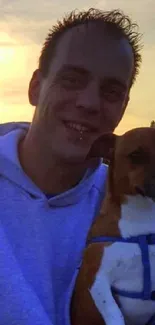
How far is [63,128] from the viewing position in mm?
4023

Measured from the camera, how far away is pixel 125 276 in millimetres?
3539

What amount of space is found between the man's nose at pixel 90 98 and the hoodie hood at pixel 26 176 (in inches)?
14.6

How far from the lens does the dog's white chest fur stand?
3469mm

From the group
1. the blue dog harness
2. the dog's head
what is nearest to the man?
the dog's head

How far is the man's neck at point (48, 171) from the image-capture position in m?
4.06

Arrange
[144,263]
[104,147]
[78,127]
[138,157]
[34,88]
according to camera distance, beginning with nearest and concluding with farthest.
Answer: [144,263]
[138,157]
[104,147]
[78,127]
[34,88]

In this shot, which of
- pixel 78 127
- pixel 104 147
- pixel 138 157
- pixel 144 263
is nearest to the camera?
pixel 144 263

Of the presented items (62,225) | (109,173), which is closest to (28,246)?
(62,225)

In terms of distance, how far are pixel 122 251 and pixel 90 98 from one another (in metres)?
0.85

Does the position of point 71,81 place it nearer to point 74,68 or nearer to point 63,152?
point 74,68

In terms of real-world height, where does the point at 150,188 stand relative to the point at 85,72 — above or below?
below

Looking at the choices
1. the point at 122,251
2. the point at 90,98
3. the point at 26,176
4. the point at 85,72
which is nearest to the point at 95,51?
the point at 85,72

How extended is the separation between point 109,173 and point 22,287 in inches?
28.9

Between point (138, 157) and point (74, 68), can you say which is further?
point (74, 68)
